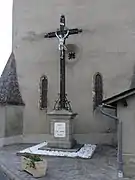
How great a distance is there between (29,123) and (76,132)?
2867 millimetres

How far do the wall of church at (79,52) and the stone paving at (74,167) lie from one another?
425 cm

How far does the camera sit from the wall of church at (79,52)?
15.4 metres

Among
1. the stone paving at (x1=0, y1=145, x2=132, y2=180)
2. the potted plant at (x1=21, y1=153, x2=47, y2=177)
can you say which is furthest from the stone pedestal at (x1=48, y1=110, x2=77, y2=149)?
the potted plant at (x1=21, y1=153, x2=47, y2=177)

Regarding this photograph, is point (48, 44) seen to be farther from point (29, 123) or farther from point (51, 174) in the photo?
point (51, 174)

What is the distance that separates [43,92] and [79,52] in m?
3.14

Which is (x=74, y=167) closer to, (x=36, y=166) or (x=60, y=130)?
(x=36, y=166)

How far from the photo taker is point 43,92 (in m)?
16.5

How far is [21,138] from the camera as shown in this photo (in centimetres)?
1620

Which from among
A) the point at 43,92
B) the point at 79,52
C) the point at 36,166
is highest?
the point at 79,52

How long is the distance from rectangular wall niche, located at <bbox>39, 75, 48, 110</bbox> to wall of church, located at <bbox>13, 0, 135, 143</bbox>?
0.23 metres

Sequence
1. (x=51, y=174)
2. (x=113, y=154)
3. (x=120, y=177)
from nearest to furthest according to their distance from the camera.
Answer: (x=120, y=177) < (x=51, y=174) < (x=113, y=154)

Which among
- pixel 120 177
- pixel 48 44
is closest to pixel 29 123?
pixel 48 44

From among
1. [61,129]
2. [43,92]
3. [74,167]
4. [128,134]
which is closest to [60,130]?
[61,129]

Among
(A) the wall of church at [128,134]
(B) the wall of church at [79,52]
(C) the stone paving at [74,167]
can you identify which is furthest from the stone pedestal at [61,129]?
(A) the wall of church at [128,134]
